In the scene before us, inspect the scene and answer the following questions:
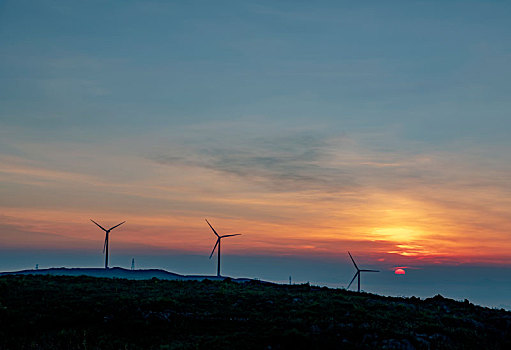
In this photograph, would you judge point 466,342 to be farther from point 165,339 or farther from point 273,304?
point 165,339

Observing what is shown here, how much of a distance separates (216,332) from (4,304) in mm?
22798

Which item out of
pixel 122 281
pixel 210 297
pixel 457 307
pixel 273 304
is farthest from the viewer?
pixel 122 281

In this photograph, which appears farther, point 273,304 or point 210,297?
point 210,297

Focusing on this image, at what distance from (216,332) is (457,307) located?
36169 mm

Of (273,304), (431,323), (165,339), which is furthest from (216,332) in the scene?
(431,323)

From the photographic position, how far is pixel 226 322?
43.8 m

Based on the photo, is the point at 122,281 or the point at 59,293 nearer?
the point at 59,293

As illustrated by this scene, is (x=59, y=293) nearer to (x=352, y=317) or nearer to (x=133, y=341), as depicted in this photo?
(x=133, y=341)

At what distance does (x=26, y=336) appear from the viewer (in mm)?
39750

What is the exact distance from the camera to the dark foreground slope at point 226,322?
38188 millimetres

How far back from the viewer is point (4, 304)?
160ft

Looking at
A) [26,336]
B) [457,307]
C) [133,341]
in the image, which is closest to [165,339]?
[133,341]

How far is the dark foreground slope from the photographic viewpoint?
125 ft

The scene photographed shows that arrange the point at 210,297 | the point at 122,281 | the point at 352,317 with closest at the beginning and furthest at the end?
the point at 352,317
the point at 210,297
the point at 122,281
